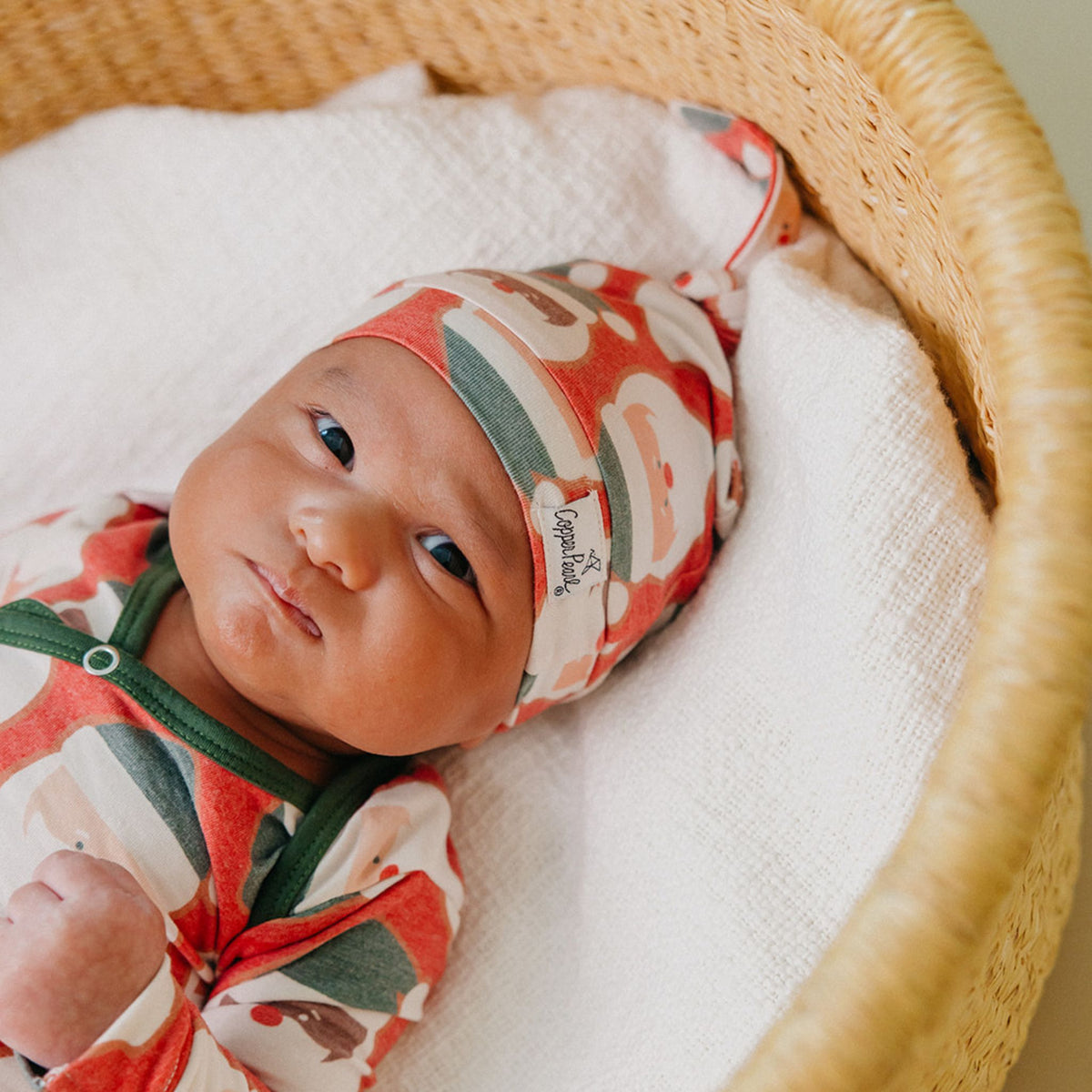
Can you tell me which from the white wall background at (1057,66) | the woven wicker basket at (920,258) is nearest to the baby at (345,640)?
the woven wicker basket at (920,258)

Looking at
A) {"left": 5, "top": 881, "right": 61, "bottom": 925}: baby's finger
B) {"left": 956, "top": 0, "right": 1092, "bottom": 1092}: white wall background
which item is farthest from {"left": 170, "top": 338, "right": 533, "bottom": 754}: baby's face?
{"left": 956, "top": 0, "right": 1092, "bottom": 1092}: white wall background

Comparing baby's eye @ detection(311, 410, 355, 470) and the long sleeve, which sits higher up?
baby's eye @ detection(311, 410, 355, 470)

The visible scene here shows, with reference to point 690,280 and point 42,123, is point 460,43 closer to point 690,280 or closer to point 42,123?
point 690,280

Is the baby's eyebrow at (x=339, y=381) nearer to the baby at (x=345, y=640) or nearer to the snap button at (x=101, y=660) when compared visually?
the baby at (x=345, y=640)

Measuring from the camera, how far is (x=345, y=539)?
865 mm

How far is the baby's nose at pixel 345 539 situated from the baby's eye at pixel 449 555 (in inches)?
1.8

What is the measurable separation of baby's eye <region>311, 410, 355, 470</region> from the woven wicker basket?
1.67 feet

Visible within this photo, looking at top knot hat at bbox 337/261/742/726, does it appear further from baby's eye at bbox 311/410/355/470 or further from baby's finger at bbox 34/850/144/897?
baby's finger at bbox 34/850/144/897

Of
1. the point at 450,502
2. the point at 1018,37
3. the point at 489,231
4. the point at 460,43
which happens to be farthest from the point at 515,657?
the point at 1018,37

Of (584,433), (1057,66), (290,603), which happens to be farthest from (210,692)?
(1057,66)

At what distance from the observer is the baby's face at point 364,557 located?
89 centimetres

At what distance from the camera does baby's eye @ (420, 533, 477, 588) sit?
94cm

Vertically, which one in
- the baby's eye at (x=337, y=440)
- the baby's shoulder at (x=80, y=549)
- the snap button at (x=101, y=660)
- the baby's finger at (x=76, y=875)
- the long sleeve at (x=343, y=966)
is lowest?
the long sleeve at (x=343, y=966)

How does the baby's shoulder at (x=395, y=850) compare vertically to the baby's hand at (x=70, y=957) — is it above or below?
below
